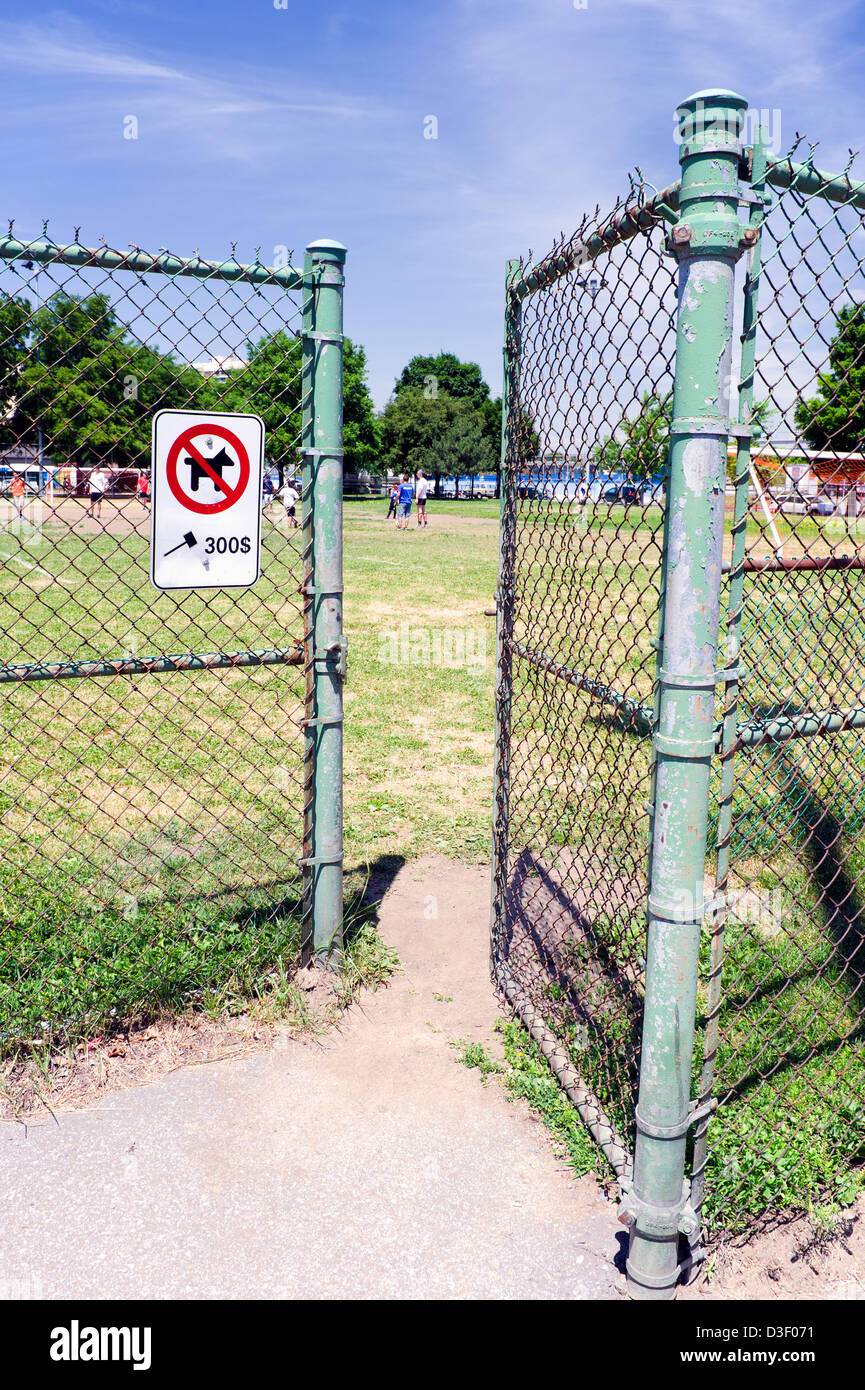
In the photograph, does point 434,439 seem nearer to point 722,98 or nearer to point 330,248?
point 330,248

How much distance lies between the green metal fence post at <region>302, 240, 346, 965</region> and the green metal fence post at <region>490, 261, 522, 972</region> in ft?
1.82

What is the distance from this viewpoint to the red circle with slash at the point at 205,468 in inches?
116

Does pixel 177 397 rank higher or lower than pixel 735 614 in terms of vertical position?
higher

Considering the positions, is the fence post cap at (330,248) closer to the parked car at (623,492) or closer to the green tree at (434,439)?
the parked car at (623,492)

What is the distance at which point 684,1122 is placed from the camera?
7.27ft

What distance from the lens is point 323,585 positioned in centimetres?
336

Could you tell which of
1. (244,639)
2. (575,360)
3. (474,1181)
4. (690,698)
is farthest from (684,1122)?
(244,639)

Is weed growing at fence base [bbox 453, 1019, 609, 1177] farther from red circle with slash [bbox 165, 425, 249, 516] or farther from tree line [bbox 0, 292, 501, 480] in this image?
tree line [bbox 0, 292, 501, 480]

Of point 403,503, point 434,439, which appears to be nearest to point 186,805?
point 403,503

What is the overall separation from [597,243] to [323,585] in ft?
4.53

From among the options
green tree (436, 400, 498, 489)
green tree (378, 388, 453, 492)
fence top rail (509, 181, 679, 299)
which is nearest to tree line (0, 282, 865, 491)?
fence top rail (509, 181, 679, 299)

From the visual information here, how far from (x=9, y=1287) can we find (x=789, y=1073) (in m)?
2.22

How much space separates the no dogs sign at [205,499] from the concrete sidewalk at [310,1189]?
1557 millimetres

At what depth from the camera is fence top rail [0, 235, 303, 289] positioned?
280cm
